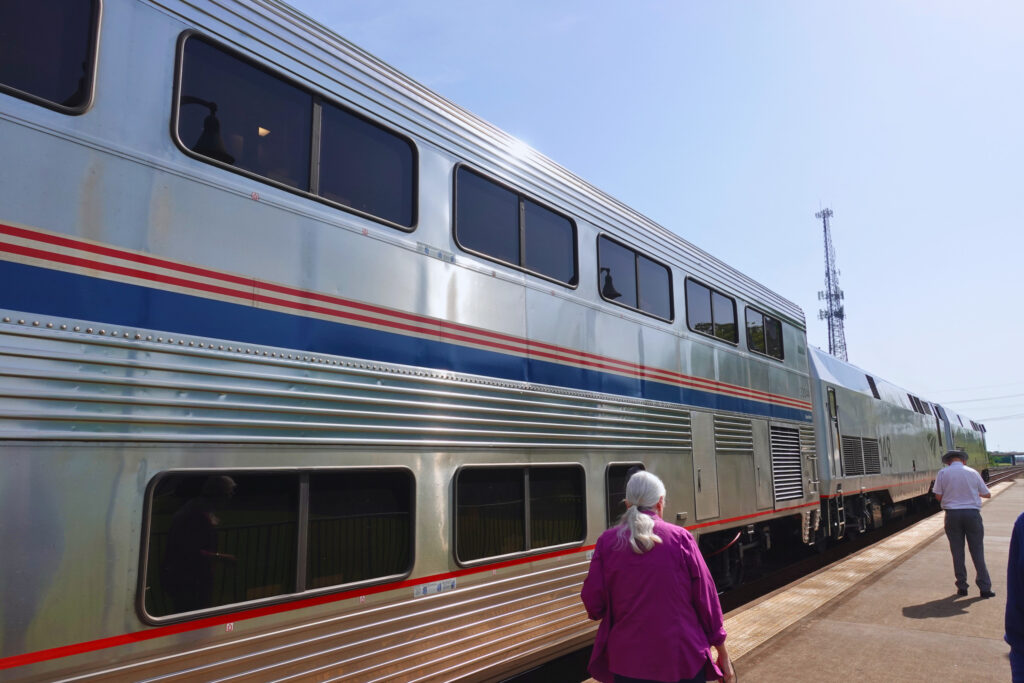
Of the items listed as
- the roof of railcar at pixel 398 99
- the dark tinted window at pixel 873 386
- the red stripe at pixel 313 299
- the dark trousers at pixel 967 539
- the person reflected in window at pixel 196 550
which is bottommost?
the dark trousers at pixel 967 539

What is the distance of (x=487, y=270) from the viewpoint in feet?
A: 15.2

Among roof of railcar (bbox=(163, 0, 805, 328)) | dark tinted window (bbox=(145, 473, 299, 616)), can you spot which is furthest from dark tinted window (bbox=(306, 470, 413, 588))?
roof of railcar (bbox=(163, 0, 805, 328))

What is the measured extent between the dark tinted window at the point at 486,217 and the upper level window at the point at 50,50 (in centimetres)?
217

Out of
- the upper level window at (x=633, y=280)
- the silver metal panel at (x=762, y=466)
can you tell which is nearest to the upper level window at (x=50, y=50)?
the upper level window at (x=633, y=280)

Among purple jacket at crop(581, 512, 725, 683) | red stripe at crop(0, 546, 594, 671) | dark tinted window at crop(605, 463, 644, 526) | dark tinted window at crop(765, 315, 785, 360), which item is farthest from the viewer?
dark tinted window at crop(765, 315, 785, 360)

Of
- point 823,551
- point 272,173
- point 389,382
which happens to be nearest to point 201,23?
point 272,173

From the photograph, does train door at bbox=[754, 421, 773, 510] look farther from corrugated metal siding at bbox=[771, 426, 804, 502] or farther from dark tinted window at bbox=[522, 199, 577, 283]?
dark tinted window at bbox=[522, 199, 577, 283]

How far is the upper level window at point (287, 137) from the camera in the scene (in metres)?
3.23

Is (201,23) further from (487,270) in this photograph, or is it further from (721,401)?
(721,401)

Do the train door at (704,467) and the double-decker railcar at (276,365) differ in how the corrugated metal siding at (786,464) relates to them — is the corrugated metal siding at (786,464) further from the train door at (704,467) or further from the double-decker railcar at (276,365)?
the double-decker railcar at (276,365)

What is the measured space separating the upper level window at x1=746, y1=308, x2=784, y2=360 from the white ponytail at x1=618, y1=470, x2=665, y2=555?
587cm

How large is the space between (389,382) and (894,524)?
1870cm

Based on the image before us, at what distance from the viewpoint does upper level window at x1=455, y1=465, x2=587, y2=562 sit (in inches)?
166

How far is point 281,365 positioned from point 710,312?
17.8ft
